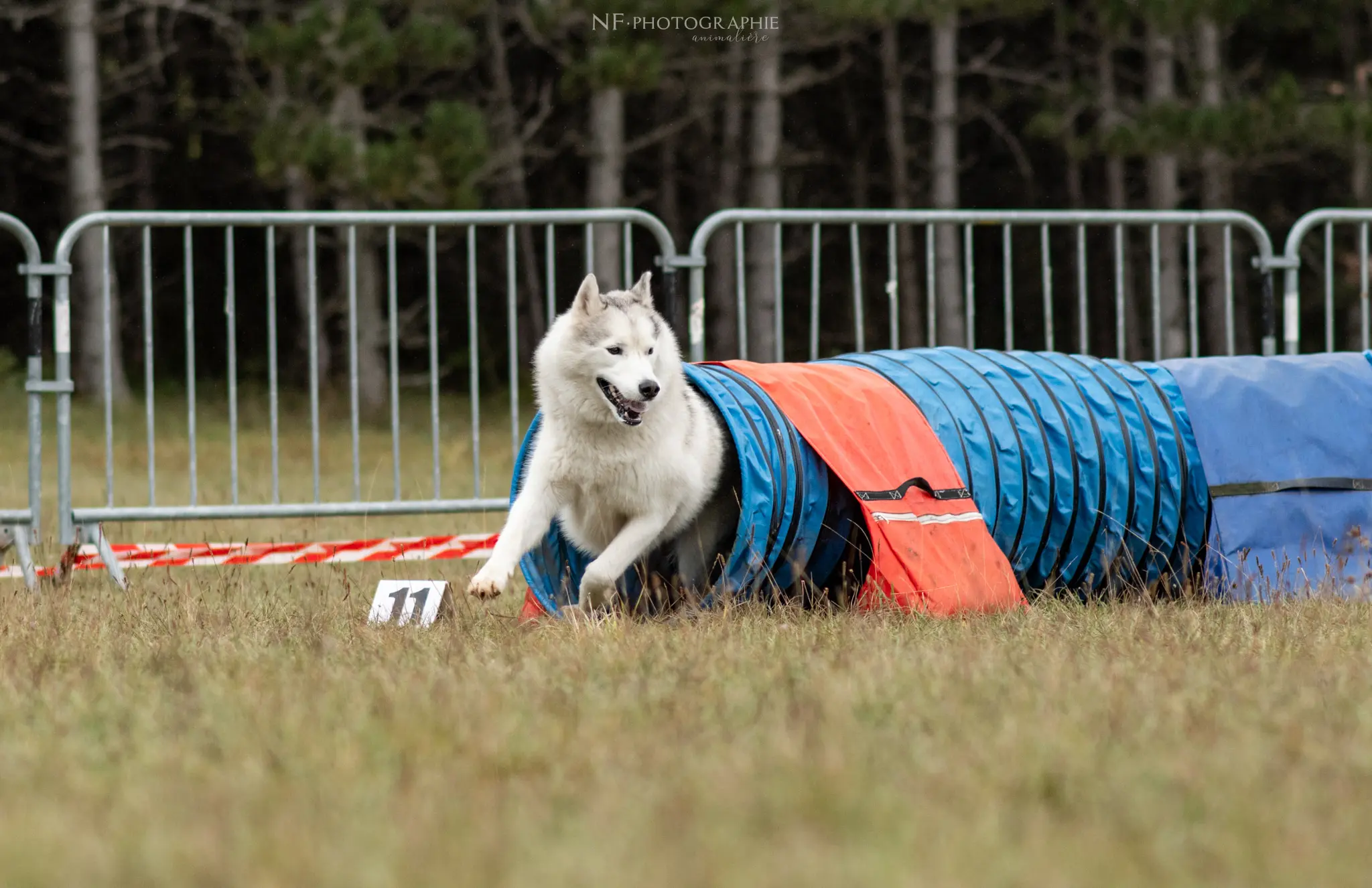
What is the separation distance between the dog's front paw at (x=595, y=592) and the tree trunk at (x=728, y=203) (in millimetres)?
15246

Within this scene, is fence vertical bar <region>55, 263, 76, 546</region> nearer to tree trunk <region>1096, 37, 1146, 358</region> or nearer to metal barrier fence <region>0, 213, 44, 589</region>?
metal barrier fence <region>0, 213, 44, 589</region>

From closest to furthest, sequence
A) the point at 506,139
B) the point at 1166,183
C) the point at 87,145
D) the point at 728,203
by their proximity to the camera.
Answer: the point at 87,145, the point at 1166,183, the point at 506,139, the point at 728,203

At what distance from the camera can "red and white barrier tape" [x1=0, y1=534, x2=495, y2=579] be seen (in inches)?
277

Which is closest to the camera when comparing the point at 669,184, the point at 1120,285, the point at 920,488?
the point at 920,488

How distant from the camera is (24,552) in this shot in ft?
22.7

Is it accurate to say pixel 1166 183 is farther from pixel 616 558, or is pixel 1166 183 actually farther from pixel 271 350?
pixel 616 558

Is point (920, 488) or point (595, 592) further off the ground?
point (920, 488)

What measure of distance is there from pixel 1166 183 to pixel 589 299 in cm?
1687

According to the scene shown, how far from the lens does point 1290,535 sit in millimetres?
6125

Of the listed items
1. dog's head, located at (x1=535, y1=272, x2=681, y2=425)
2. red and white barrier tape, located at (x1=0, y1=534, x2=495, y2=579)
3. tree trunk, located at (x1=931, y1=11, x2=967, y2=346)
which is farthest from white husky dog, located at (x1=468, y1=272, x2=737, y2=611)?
tree trunk, located at (x1=931, y1=11, x2=967, y2=346)

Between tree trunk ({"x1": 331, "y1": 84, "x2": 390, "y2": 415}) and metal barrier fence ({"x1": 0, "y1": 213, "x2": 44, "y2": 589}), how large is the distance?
9661 millimetres

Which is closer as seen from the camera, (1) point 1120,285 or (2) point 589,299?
(2) point 589,299

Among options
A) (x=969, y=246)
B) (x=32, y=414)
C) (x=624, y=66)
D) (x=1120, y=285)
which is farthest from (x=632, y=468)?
(x=624, y=66)

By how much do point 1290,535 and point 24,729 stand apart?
4.56 meters
